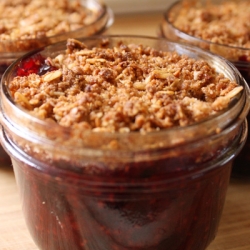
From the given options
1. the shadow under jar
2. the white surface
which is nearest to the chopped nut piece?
the shadow under jar

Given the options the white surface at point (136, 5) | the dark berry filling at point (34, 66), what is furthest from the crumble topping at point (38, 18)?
the white surface at point (136, 5)

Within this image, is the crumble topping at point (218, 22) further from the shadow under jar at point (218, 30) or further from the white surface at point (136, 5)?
the white surface at point (136, 5)

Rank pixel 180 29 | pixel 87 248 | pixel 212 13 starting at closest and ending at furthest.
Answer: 1. pixel 87 248
2. pixel 180 29
3. pixel 212 13

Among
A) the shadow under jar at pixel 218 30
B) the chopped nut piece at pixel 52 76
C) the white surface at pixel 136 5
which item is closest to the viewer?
the chopped nut piece at pixel 52 76

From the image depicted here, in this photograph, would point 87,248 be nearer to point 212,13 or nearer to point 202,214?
point 202,214

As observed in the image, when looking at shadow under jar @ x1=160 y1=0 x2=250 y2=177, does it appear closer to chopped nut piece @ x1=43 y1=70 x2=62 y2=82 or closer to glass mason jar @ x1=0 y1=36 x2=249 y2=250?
glass mason jar @ x1=0 y1=36 x2=249 y2=250

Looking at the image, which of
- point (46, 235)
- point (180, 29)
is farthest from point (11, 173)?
point (180, 29)
